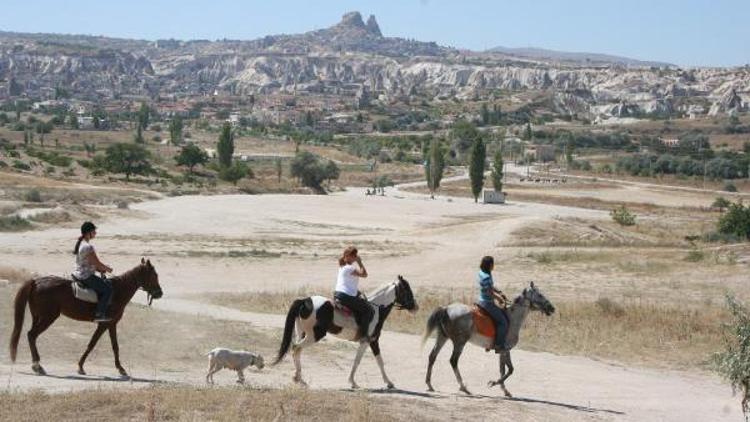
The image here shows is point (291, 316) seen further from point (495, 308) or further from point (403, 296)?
point (495, 308)

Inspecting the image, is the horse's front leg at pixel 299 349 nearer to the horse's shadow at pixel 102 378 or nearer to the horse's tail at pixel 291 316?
the horse's tail at pixel 291 316

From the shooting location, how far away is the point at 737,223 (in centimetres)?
6266

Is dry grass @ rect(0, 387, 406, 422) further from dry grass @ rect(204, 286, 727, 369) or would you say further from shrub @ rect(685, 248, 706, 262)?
Result: shrub @ rect(685, 248, 706, 262)

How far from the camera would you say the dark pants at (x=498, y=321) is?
57.6ft

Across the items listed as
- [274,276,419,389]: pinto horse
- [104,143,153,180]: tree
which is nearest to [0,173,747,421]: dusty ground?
[274,276,419,389]: pinto horse

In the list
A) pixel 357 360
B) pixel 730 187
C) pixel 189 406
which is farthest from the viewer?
pixel 730 187

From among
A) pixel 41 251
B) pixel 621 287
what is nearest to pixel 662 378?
pixel 621 287

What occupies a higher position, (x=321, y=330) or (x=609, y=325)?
(x=321, y=330)

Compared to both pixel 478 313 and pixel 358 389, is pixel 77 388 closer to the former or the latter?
pixel 358 389

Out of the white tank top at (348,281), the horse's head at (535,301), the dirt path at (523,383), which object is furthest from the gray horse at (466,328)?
the white tank top at (348,281)

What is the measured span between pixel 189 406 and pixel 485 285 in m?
5.91

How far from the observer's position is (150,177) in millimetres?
103812

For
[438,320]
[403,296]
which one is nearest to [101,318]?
[403,296]

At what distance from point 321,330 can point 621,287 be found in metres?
24.9
